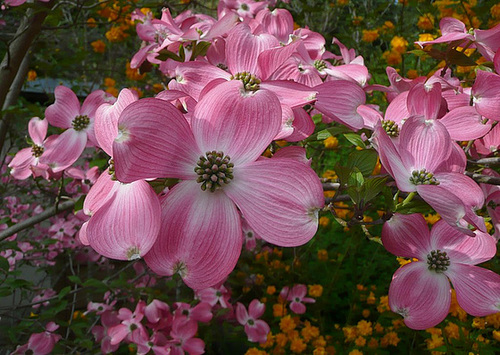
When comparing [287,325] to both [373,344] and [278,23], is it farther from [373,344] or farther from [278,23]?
[278,23]

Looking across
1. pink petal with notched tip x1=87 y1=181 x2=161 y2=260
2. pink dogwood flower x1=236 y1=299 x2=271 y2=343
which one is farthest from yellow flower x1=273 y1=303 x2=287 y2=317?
pink petal with notched tip x1=87 y1=181 x2=161 y2=260

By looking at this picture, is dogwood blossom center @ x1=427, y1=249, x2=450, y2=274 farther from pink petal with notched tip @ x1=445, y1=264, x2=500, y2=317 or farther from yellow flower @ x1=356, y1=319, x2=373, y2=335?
yellow flower @ x1=356, y1=319, x2=373, y2=335

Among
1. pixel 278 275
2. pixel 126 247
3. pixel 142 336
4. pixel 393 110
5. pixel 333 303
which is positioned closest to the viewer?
pixel 126 247

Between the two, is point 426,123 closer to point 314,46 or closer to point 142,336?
point 314,46

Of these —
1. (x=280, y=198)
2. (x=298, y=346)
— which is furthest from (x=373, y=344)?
(x=280, y=198)

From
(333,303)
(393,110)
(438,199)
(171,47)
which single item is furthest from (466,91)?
(333,303)

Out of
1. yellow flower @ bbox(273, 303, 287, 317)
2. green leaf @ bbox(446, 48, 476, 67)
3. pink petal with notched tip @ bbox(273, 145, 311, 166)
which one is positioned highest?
green leaf @ bbox(446, 48, 476, 67)
